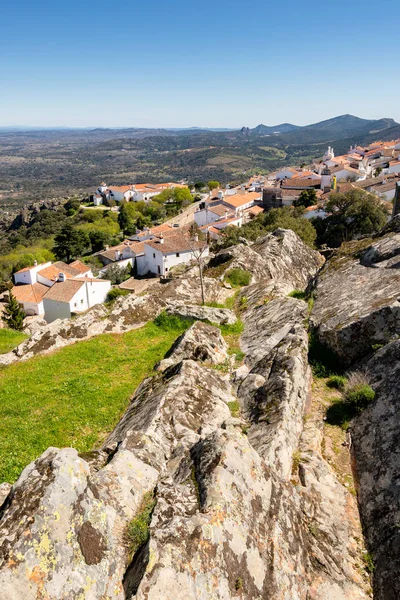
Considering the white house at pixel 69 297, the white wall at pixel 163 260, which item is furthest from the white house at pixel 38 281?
the white wall at pixel 163 260

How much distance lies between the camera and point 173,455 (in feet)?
26.1

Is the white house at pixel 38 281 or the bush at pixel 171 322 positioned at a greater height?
the bush at pixel 171 322

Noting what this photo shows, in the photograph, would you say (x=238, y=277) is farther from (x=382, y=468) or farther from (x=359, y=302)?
(x=382, y=468)

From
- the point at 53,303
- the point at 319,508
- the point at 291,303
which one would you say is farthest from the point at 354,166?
the point at 319,508

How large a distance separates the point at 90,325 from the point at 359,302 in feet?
40.1

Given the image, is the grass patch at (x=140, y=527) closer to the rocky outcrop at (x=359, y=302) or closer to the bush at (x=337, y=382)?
the bush at (x=337, y=382)

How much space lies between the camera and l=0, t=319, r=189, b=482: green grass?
10477 mm

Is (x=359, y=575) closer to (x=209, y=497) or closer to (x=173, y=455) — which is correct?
(x=209, y=497)

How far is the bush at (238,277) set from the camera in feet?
82.9

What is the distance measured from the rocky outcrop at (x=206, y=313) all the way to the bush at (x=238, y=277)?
6.89 m

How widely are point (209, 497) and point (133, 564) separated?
4.69 ft

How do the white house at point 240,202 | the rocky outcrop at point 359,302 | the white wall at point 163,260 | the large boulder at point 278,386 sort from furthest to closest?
the white house at point 240,202 → the white wall at point 163,260 → the rocky outcrop at point 359,302 → the large boulder at point 278,386

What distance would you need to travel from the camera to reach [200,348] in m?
13.6

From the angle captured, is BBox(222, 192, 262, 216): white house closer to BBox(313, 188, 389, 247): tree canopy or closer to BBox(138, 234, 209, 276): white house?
BBox(138, 234, 209, 276): white house
